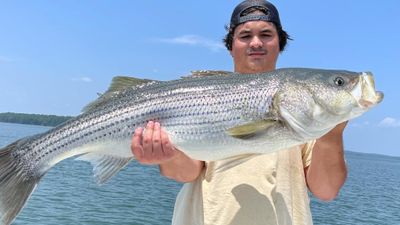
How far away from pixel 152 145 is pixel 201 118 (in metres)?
0.47

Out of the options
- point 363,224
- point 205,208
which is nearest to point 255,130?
point 205,208

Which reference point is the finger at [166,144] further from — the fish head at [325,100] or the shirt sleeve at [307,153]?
the shirt sleeve at [307,153]

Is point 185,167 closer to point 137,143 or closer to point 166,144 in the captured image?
point 166,144

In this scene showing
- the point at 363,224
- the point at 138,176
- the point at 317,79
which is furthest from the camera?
the point at 138,176

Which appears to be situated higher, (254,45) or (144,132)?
(254,45)

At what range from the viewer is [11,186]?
4.12 m

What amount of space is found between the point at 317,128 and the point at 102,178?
193 centimetres

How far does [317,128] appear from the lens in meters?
3.88

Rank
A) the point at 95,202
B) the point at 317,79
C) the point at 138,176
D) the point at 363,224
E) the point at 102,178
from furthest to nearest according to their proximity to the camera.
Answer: the point at 138,176, the point at 363,224, the point at 95,202, the point at 102,178, the point at 317,79

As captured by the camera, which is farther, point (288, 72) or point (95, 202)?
point (95, 202)

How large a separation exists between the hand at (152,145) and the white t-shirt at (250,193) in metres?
0.44

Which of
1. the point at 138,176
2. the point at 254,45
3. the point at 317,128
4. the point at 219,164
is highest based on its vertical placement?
the point at 138,176

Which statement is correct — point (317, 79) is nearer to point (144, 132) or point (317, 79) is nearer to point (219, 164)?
point (219, 164)

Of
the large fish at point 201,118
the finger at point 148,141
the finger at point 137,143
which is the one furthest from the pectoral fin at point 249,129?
the finger at point 137,143
